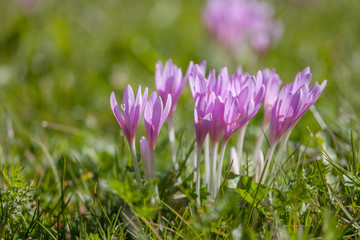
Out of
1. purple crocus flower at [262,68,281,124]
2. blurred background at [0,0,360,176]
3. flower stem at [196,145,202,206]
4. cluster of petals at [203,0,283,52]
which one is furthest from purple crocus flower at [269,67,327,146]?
cluster of petals at [203,0,283,52]

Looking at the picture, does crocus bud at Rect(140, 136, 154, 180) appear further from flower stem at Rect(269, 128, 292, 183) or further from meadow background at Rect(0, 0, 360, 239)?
flower stem at Rect(269, 128, 292, 183)

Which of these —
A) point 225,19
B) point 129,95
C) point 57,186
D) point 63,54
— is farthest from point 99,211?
point 225,19

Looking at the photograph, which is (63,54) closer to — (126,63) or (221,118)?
(126,63)

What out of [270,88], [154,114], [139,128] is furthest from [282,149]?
[139,128]

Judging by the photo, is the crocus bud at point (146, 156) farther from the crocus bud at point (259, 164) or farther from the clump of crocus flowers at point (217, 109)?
the crocus bud at point (259, 164)

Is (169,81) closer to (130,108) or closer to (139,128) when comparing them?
(130,108)
